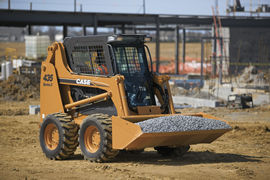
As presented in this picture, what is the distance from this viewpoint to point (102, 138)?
884cm

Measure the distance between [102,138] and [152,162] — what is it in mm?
1269

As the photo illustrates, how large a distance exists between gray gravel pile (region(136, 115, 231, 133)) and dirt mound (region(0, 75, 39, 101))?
631 inches

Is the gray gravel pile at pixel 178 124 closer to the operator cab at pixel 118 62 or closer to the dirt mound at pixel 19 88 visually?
the operator cab at pixel 118 62

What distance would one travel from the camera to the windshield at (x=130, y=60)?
9.83m

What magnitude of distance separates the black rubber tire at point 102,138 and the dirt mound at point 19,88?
50.0 ft

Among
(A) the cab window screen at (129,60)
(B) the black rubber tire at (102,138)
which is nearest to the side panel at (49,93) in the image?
(B) the black rubber tire at (102,138)

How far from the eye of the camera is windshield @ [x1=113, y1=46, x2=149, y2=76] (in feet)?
32.2

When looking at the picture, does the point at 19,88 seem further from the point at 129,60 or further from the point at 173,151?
the point at 173,151

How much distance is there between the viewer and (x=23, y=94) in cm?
2428

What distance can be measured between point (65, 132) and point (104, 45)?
6.26 feet

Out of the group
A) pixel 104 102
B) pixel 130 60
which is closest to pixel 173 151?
pixel 104 102

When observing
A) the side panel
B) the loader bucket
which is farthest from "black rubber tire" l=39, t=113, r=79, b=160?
the loader bucket

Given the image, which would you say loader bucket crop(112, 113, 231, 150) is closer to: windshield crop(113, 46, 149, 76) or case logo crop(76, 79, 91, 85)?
windshield crop(113, 46, 149, 76)

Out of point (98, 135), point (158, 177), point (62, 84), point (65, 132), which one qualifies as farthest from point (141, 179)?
point (62, 84)
